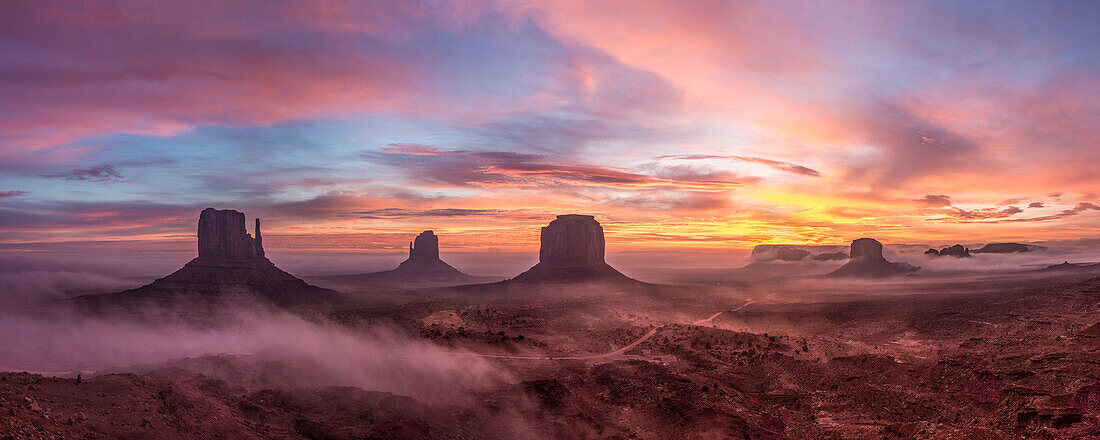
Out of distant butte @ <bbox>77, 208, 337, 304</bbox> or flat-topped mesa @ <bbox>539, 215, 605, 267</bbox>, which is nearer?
distant butte @ <bbox>77, 208, 337, 304</bbox>

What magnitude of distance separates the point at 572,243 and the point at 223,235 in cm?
11171

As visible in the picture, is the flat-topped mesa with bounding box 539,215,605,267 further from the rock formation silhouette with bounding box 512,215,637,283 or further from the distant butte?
the distant butte

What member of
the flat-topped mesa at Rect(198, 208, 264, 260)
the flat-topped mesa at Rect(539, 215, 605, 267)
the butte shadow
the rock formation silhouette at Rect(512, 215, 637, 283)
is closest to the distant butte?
the flat-topped mesa at Rect(198, 208, 264, 260)

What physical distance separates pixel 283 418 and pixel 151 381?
8889 millimetres

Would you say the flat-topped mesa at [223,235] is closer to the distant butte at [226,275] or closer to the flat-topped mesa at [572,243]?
the distant butte at [226,275]

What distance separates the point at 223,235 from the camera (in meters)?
151

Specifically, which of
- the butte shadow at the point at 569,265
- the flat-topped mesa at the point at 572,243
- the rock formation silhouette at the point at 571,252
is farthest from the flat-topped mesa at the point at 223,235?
the flat-topped mesa at the point at 572,243

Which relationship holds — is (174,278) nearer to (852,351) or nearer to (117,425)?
(117,425)

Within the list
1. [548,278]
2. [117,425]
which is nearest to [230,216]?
[548,278]

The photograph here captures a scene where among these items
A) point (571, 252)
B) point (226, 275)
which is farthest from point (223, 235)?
point (571, 252)

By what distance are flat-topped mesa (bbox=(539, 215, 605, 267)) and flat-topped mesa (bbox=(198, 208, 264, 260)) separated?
318 feet

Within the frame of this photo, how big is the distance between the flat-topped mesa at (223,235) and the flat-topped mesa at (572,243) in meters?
96.8

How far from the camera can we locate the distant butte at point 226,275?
432 ft

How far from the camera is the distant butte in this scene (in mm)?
131750
